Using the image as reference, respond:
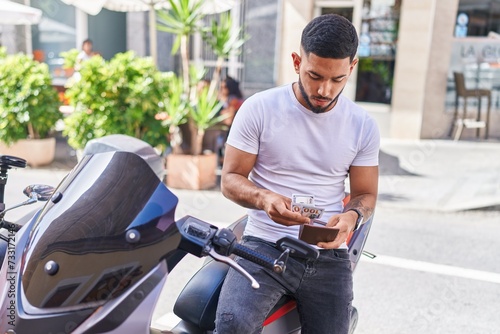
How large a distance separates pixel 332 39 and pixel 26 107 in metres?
6.77

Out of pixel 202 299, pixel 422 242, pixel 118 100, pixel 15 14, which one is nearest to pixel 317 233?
pixel 202 299

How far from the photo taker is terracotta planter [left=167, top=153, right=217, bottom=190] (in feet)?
22.8

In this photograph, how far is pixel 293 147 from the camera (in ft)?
7.41

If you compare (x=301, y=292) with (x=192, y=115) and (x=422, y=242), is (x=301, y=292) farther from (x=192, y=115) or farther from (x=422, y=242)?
(x=192, y=115)

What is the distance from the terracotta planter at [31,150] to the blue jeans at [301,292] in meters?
6.64

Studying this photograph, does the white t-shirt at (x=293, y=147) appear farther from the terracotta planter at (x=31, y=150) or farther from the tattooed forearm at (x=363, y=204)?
the terracotta planter at (x=31, y=150)

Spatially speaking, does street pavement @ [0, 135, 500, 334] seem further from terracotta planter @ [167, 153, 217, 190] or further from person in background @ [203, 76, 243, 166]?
person in background @ [203, 76, 243, 166]

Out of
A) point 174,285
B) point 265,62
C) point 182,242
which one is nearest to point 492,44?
point 265,62

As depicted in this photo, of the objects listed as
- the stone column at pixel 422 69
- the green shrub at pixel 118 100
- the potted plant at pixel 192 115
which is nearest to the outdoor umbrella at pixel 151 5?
the potted plant at pixel 192 115

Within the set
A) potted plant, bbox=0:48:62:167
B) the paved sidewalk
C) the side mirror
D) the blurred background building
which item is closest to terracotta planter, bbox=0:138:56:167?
potted plant, bbox=0:48:62:167

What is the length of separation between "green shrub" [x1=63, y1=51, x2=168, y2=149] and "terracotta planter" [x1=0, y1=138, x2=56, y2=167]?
4.08 feet

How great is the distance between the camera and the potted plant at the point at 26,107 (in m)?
7.72

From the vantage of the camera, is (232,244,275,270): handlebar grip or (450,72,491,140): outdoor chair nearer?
(232,244,275,270): handlebar grip

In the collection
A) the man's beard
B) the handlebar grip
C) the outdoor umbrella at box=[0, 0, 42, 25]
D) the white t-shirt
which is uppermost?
the outdoor umbrella at box=[0, 0, 42, 25]
